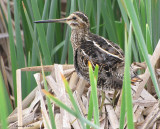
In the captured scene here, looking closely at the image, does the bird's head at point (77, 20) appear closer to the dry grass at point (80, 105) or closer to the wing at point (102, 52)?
the wing at point (102, 52)

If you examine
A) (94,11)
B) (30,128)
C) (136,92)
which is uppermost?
(94,11)

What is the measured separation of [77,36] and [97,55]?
401mm

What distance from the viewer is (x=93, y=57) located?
2363 millimetres

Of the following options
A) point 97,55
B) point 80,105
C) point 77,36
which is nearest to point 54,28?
point 77,36

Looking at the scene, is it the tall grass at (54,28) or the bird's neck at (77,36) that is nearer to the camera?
the tall grass at (54,28)

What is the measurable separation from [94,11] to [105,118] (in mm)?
1048

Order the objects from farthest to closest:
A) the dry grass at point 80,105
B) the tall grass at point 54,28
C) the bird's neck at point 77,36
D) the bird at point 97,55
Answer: the bird's neck at point 77,36
the tall grass at point 54,28
the bird at point 97,55
the dry grass at point 80,105

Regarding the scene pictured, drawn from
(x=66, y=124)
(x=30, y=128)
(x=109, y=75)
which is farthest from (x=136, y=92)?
(x=30, y=128)

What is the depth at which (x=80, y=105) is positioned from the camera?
234cm

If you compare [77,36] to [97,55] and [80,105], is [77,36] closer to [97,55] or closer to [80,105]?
[97,55]

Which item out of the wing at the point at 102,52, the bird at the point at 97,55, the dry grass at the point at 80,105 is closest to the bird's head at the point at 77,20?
the bird at the point at 97,55

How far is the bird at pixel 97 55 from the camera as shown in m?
2.29

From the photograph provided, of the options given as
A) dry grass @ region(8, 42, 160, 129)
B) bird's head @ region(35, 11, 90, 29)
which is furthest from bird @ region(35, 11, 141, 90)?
dry grass @ region(8, 42, 160, 129)

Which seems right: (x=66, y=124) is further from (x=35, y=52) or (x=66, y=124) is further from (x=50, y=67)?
(x=35, y=52)
